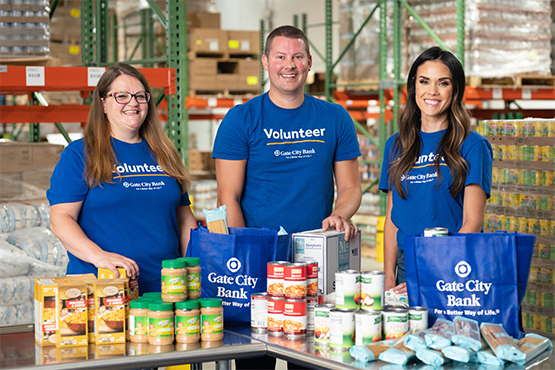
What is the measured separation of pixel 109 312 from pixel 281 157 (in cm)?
115

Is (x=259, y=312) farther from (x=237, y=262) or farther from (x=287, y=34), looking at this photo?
(x=287, y=34)

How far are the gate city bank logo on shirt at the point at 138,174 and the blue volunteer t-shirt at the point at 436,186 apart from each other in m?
1.02

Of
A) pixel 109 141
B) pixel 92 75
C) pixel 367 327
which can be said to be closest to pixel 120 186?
pixel 109 141

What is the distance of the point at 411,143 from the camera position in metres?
2.83

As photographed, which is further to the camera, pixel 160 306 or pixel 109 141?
pixel 109 141

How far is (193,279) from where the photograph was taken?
2.33m

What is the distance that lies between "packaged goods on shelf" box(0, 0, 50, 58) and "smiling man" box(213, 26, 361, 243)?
8.52 ft

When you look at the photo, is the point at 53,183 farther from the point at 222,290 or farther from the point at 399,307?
the point at 399,307

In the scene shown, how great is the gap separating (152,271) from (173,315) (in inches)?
22.0

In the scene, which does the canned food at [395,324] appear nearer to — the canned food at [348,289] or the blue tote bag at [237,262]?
the canned food at [348,289]

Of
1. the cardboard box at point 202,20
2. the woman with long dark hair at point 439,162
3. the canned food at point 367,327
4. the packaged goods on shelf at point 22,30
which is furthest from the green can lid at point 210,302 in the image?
the cardboard box at point 202,20

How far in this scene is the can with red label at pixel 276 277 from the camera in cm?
228

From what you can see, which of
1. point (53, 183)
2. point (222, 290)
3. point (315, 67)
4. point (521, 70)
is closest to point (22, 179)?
point (53, 183)

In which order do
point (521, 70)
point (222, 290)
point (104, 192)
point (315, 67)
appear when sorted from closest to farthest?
point (222, 290)
point (104, 192)
point (521, 70)
point (315, 67)
